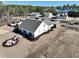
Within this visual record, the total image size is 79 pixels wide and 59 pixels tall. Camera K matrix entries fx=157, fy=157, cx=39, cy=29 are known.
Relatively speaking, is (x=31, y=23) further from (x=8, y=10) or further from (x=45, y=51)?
(x=8, y=10)

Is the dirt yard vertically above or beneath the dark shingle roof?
beneath

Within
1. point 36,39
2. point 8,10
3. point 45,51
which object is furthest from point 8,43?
point 8,10

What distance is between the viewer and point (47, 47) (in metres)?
16.8

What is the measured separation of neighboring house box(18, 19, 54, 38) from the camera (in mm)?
19656

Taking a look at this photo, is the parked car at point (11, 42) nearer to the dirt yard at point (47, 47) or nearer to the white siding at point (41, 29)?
the dirt yard at point (47, 47)

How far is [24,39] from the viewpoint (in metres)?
19.0

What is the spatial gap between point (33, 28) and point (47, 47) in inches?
163

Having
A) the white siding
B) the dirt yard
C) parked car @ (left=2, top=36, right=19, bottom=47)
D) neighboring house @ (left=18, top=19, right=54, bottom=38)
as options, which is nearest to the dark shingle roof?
neighboring house @ (left=18, top=19, right=54, bottom=38)

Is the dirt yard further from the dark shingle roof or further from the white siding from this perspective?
the dark shingle roof

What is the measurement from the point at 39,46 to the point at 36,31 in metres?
3.07

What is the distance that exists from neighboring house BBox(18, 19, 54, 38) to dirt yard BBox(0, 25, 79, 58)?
86 cm

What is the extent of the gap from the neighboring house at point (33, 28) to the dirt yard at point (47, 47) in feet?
2.82

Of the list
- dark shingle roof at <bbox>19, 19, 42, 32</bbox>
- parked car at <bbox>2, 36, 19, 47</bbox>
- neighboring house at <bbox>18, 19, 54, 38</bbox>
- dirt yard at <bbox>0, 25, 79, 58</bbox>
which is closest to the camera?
dirt yard at <bbox>0, 25, 79, 58</bbox>

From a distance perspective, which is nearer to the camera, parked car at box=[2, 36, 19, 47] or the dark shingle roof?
parked car at box=[2, 36, 19, 47]
